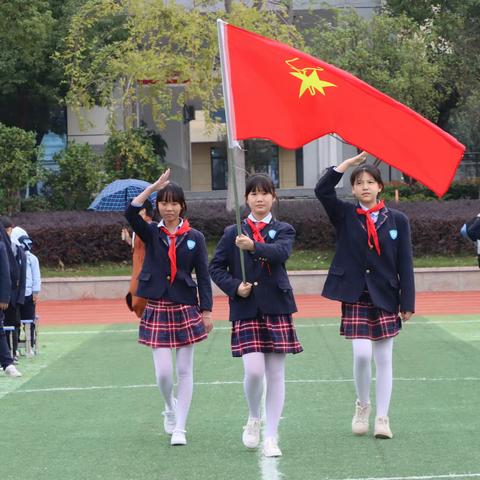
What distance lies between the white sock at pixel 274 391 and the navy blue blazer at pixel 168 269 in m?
0.76

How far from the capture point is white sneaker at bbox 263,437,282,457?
7098 millimetres

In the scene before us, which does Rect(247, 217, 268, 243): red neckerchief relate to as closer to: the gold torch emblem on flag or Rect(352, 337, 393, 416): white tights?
the gold torch emblem on flag

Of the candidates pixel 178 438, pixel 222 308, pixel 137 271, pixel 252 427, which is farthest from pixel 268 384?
pixel 222 308

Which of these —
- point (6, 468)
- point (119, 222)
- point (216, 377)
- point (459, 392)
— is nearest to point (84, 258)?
point (119, 222)

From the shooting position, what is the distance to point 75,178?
95.0ft

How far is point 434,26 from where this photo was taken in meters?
31.4

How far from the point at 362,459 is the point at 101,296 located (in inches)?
580

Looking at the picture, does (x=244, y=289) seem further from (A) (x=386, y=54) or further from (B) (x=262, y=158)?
(B) (x=262, y=158)

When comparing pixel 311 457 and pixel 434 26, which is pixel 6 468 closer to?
pixel 311 457

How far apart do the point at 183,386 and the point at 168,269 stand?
0.78 metres

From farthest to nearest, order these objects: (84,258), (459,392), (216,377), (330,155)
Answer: (330,155) → (84,258) → (216,377) → (459,392)

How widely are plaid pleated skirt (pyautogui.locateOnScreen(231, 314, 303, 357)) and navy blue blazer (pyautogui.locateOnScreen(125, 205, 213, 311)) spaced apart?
24.5 inches

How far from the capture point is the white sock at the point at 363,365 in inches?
296

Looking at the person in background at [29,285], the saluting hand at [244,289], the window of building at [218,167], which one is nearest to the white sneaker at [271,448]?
the saluting hand at [244,289]
